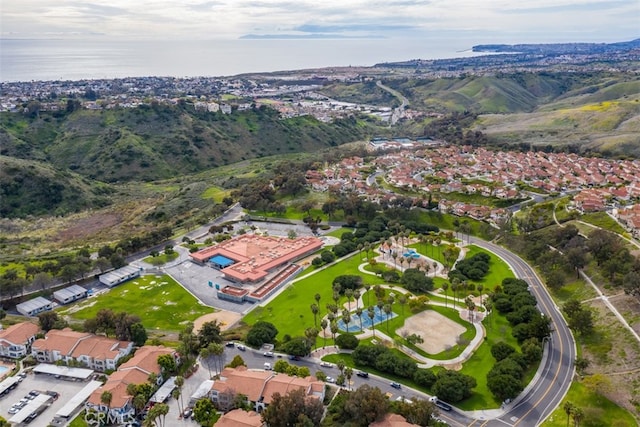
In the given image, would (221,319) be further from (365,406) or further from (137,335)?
(365,406)

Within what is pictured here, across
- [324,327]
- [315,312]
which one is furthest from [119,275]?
[324,327]

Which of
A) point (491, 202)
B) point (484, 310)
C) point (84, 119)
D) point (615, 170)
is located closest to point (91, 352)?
point (484, 310)

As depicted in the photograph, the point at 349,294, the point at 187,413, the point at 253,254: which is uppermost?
the point at 349,294

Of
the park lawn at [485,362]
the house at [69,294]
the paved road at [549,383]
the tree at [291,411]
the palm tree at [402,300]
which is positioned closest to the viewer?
the tree at [291,411]

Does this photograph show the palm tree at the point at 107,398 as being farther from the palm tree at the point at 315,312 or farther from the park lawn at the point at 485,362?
the park lawn at the point at 485,362

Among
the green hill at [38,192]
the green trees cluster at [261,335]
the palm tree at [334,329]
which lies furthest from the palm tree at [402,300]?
the green hill at [38,192]
